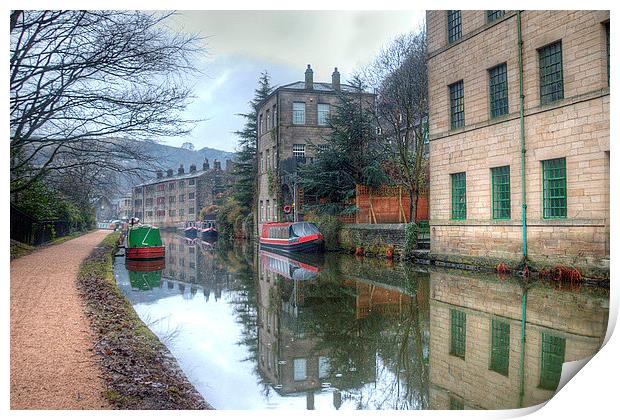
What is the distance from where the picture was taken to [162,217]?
48906 mm

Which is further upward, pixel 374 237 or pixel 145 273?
pixel 374 237

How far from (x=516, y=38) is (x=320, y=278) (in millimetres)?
6712

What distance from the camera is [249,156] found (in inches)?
1163

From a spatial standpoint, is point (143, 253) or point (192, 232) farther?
point (192, 232)

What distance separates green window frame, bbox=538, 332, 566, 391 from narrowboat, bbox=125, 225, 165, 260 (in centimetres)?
1290

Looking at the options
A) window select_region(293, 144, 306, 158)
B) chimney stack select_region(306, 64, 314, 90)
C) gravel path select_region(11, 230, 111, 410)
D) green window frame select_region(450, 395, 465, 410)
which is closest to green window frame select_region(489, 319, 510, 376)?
green window frame select_region(450, 395, 465, 410)

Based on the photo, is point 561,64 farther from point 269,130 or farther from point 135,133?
point 269,130

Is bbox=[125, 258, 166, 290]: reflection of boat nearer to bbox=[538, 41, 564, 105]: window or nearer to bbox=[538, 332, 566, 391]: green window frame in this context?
bbox=[538, 332, 566, 391]: green window frame

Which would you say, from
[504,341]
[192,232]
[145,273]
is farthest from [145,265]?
[192,232]

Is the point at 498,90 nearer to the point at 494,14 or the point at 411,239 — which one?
the point at 494,14

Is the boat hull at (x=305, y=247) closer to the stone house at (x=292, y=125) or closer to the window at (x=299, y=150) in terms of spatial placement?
the stone house at (x=292, y=125)

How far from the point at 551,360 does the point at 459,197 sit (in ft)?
24.3

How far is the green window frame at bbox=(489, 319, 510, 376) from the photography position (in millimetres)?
4457

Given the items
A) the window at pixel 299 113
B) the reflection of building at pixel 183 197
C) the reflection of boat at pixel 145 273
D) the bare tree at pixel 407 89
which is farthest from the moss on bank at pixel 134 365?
the reflection of building at pixel 183 197
